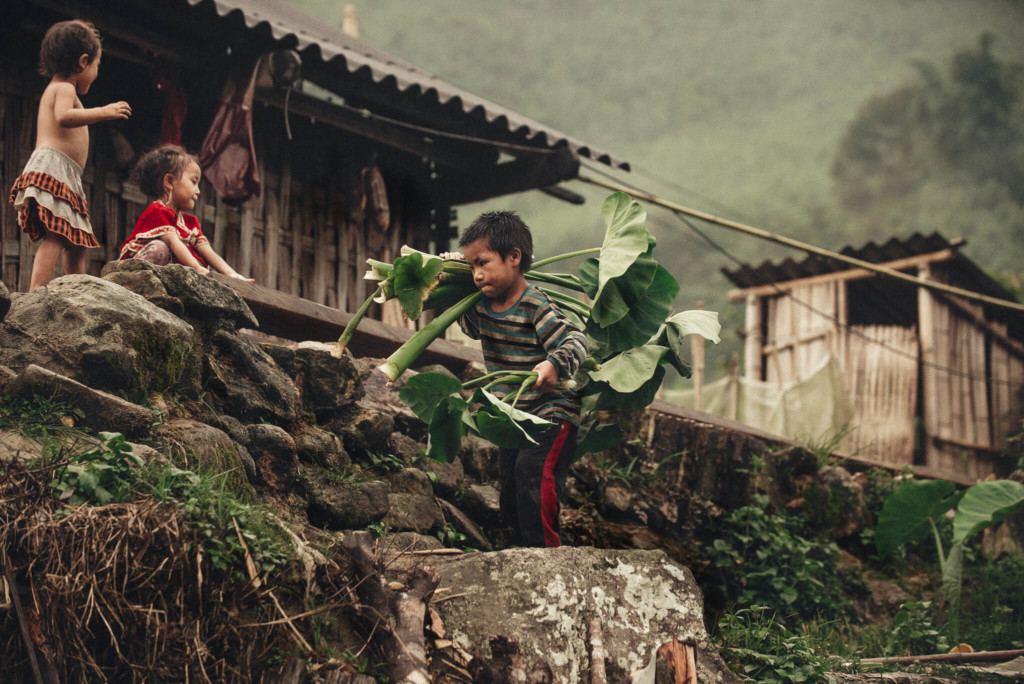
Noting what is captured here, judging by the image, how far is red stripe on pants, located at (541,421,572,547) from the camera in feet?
12.6

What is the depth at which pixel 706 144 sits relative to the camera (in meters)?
38.6

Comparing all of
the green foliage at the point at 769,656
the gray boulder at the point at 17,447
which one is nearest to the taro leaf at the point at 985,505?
the green foliage at the point at 769,656

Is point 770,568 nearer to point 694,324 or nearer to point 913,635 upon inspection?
point 913,635

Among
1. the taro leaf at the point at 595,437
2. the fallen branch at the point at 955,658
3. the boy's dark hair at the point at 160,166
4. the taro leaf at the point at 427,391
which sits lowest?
the fallen branch at the point at 955,658

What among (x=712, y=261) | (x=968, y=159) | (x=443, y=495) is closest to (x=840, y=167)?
(x=968, y=159)

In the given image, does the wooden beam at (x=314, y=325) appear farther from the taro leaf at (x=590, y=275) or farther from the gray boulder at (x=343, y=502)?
the taro leaf at (x=590, y=275)

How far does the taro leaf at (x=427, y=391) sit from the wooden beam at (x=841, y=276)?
7.39m

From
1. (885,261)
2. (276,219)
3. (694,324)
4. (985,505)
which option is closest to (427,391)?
(694,324)

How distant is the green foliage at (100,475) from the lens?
2.93 metres

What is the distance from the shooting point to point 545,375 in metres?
3.54

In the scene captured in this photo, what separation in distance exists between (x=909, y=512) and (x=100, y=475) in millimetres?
5664

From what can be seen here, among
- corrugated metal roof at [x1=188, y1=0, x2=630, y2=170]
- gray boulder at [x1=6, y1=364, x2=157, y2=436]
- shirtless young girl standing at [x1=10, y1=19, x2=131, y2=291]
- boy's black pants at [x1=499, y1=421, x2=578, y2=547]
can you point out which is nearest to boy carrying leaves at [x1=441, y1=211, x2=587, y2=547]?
boy's black pants at [x1=499, y1=421, x2=578, y2=547]

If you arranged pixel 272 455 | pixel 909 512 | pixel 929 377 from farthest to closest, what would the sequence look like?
pixel 929 377, pixel 909 512, pixel 272 455

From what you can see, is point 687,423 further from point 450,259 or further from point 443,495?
point 450,259
